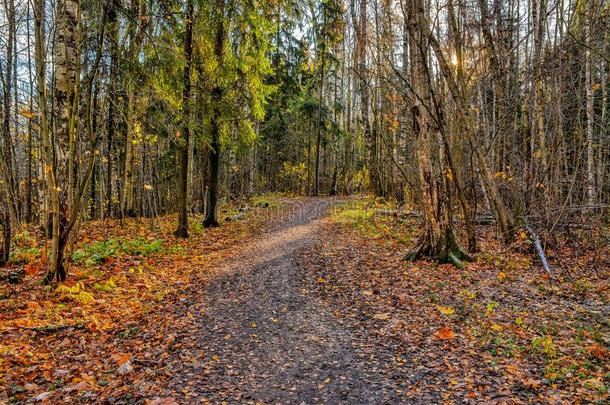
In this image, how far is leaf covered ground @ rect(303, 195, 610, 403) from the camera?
4.10m

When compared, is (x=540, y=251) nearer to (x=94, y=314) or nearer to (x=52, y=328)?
(x=94, y=314)

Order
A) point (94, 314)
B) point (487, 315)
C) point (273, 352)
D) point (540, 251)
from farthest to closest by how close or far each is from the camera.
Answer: point (540, 251) → point (94, 314) → point (487, 315) → point (273, 352)

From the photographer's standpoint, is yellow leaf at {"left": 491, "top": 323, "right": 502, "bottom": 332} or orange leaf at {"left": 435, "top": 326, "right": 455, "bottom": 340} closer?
orange leaf at {"left": 435, "top": 326, "right": 455, "bottom": 340}

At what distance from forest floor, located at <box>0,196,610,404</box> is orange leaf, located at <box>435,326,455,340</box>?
3cm

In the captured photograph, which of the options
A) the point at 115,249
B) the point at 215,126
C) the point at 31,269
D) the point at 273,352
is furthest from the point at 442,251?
the point at 31,269

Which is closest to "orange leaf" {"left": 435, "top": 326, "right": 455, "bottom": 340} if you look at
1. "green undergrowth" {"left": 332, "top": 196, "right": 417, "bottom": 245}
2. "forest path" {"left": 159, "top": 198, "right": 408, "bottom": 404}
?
"forest path" {"left": 159, "top": 198, "right": 408, "bottom": 404}

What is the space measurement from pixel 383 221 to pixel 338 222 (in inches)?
65.5

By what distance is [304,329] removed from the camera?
553 cm

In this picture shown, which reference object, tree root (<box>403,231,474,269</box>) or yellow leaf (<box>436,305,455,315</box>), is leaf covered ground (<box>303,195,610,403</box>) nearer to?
yellow leaf (<box>436,305,455,315</box>)

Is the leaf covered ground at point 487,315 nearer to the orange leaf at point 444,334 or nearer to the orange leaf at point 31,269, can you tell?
the orange leaf at point 444,334

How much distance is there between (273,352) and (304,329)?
755 mm

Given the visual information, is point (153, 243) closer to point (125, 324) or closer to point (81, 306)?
point (81, 306)

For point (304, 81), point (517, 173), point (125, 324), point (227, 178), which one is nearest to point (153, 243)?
point (125, 324)

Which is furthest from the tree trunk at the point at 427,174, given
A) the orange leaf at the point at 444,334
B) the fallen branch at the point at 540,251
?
the orange leaf at the point at 444,334
